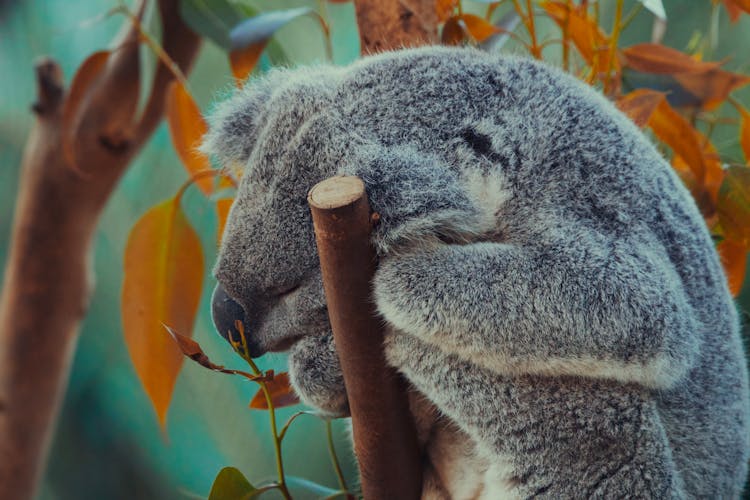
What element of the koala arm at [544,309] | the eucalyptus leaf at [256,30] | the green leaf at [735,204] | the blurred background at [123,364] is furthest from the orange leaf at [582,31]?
the blurred background at [123,364]

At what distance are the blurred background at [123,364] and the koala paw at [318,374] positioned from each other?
2643 millimetres

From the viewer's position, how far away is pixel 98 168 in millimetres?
2990

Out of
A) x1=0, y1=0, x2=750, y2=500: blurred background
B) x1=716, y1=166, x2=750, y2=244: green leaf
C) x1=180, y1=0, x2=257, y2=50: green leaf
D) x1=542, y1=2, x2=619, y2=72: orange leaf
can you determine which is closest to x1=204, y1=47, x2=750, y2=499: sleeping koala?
x1=716, y1=166, x2=750, y2=244: green leaf

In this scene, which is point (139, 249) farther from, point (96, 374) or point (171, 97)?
point (96, 374)

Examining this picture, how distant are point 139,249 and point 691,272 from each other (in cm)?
134

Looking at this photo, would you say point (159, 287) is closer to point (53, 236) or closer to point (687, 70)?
point (53, 236)

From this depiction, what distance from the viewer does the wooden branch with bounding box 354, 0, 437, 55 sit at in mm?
1880

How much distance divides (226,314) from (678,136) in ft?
3.82

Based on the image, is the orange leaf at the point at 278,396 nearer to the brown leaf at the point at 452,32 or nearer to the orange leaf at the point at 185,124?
the orange leaf at the point at 185,124

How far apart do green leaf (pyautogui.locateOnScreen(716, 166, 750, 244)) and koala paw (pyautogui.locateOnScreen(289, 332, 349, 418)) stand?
3.40 ft

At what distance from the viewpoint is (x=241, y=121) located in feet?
5.04

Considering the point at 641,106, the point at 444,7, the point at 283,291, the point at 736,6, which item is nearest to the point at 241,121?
the point at 283,291

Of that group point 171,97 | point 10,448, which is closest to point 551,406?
point 171,97

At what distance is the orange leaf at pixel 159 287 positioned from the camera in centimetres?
200
